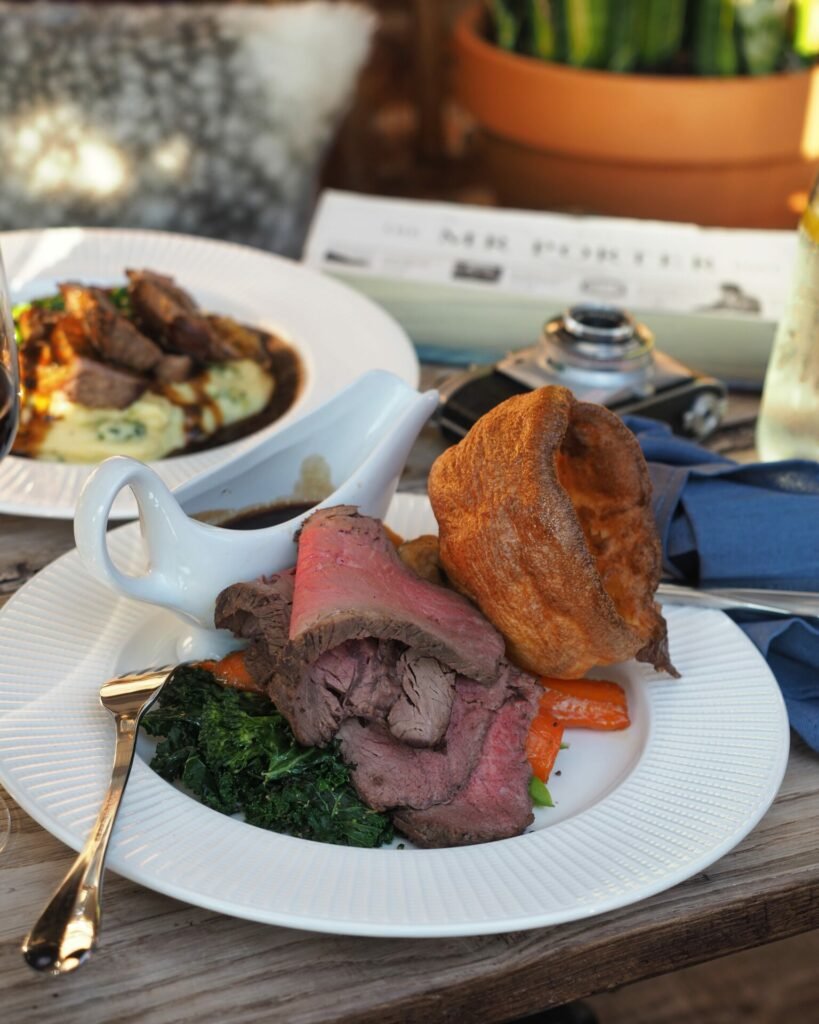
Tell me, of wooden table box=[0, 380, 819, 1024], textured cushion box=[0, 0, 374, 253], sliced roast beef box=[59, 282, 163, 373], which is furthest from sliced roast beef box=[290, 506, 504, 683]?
textured cushion box=[0, 0, 374, 253]

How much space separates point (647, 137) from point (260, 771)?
228 cm

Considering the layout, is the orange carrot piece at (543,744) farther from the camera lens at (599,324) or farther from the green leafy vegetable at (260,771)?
the camera lens at (599,324)

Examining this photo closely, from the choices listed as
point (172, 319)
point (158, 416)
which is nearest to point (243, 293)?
point (172, 319)

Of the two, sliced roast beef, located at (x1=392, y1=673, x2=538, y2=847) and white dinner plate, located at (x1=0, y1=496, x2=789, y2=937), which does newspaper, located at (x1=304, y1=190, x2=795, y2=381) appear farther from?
sliced roast beef, located at (x1=392, y1=673, x2=538, y2=847)

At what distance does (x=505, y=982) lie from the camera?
3.19 feet

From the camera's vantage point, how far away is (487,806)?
1.05 m

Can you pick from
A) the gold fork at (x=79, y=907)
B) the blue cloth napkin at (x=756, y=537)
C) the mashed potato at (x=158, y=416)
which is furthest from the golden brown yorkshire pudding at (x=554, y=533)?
the mashed potato at (x=158, y=416)

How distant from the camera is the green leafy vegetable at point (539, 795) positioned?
110 cm

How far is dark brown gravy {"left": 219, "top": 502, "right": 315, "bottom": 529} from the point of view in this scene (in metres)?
1.30

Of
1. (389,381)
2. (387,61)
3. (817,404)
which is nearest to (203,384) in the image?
(389,381)

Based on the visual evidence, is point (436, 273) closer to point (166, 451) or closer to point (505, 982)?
point (166, 451)

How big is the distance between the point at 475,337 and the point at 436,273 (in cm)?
13

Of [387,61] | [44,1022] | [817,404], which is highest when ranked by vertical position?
[817,404]

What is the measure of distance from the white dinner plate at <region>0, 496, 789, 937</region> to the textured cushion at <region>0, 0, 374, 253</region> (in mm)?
2143
